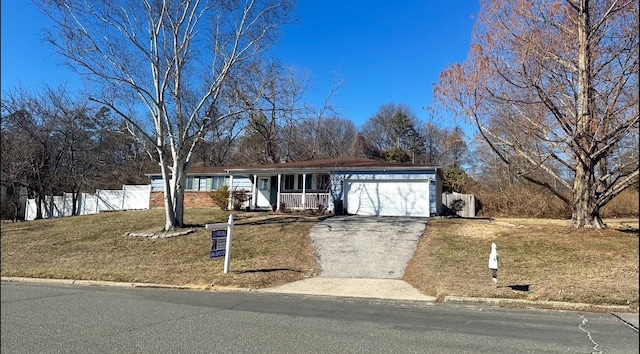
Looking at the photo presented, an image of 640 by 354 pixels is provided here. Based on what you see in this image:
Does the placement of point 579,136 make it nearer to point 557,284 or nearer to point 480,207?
point 557,284

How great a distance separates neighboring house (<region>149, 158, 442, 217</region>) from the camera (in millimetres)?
23222

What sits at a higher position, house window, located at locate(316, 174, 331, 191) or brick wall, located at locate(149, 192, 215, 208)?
house window, located at locate(316, 174, 331, 191)

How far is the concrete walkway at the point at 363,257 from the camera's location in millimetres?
10344

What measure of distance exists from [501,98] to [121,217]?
20159 millimetres

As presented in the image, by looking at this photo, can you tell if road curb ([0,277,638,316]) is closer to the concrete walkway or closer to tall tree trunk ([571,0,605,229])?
the concrete walkway

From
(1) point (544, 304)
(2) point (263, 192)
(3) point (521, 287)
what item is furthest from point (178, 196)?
(1) point (544, 304)

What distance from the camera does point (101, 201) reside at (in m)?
32.1

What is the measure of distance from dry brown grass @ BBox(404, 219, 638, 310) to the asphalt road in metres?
1.54

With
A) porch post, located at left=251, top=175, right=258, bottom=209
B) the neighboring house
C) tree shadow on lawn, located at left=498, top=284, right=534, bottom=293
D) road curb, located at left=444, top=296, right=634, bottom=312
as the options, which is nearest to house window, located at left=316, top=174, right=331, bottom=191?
the neighboring house

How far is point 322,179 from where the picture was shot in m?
26.1

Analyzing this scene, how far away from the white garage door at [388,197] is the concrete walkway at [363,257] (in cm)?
192

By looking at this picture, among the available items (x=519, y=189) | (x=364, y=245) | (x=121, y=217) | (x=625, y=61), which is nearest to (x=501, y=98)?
(x=625, y=61)

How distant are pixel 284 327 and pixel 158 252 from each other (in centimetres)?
1095

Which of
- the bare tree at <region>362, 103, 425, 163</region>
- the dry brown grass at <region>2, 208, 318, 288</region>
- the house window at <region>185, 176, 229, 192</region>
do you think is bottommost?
the dry brown grass at <region>2, 208, 318, 288</region>
